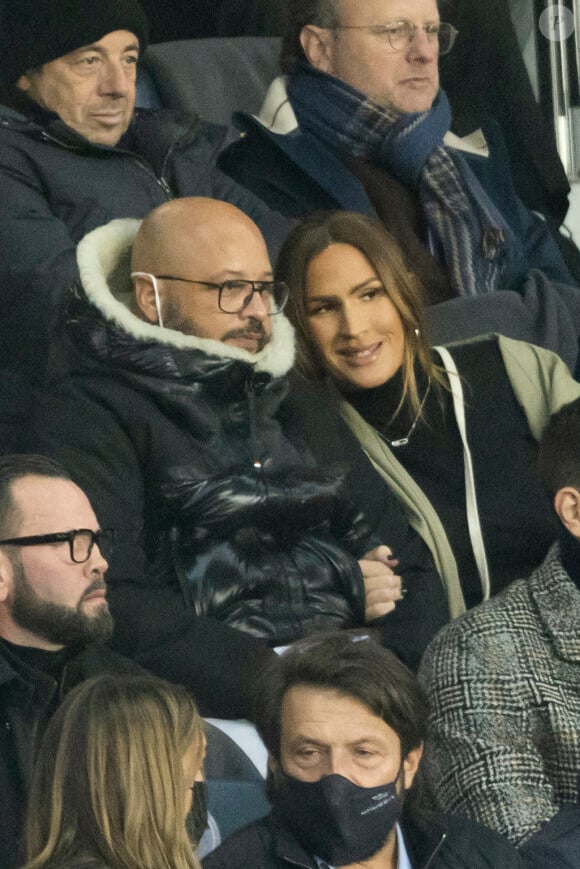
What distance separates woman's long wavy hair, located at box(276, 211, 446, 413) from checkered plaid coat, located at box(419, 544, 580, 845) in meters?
0.74

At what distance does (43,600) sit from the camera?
2.94 metres

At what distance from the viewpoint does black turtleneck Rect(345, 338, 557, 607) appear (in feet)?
12.1

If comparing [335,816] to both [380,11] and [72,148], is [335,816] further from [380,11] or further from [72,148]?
[380,11]

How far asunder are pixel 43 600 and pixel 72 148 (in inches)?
50.9

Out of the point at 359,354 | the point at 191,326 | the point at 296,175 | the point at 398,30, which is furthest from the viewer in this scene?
the point at 398,30

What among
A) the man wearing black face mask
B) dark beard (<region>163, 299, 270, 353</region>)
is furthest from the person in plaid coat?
dark beard (<region>163, 299, 270, 353</region>)

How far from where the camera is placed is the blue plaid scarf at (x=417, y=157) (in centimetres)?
440

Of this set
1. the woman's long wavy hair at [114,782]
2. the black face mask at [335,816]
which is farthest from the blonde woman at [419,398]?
the woman's long wavy hair at [114,782]

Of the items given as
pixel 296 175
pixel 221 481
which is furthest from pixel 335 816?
pixel 296 175

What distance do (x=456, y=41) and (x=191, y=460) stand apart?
6.94ft

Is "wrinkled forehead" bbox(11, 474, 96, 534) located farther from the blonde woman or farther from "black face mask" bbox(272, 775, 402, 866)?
the blonde woman

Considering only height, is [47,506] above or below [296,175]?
below

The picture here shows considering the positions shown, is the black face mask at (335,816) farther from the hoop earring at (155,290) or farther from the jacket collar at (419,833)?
the hoop earring at (155,290)

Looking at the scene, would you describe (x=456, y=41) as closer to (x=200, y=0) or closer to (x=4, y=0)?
(x=200, y=0)
